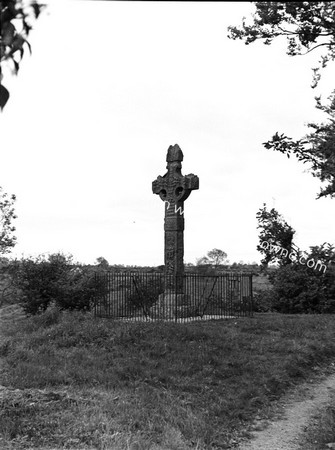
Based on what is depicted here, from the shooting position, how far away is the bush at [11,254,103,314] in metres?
17.9

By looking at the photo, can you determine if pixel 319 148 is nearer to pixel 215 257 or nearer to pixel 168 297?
pixel 168 297

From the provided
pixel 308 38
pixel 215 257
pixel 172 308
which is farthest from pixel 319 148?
pixel 215 257

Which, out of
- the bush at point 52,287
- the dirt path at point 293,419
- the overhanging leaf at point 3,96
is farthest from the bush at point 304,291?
the overhanging leaf at point 3,96

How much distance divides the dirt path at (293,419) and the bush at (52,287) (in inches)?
374

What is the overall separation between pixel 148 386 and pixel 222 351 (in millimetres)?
2886

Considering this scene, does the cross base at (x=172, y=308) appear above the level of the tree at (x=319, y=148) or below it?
below

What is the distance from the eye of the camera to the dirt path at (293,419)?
775 centimetres

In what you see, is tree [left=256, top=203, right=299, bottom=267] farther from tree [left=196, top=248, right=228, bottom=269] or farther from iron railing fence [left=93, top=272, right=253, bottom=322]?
tree [left=196, top=248, right=228, bottom=269]

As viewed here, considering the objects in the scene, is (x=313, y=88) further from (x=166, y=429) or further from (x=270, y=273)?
(x=270, y=273)

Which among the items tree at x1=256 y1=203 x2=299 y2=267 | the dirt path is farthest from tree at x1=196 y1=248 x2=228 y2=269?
the dirt path

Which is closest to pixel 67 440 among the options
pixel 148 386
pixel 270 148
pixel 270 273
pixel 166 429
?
pixel 166 429

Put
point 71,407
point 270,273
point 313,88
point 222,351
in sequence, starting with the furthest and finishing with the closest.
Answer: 1. point 270,273
2. point 222,351
3. point 313,88
4. point 71,407

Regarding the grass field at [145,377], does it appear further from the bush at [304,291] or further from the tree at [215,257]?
the tree at [215,257]

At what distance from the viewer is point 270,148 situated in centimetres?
922
